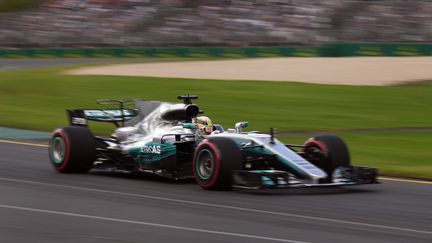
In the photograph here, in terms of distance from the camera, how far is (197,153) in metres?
10.3

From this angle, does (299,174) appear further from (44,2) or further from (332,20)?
(44,2)

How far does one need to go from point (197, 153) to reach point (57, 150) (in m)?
2.53

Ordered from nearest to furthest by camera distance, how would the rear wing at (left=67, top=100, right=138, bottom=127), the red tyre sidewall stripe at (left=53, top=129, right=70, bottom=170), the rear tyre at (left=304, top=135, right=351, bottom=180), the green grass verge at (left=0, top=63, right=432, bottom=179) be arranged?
1. the rear tyre at (left=304, top=135, right=351, bottom=180)
2. the red tyre sidewall stripe at (left=53, top=129, right=70, bottom=170)
3. the rear wing at (left=67, top=100, right=138, bottom=127)
4. the green grass verge at (left=0, top=63, right=432, bottom=179)

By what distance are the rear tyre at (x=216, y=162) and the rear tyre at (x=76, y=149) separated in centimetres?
189

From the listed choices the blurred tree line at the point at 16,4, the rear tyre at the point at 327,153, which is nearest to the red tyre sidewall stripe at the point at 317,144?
the rear tyre at the point at 327,153

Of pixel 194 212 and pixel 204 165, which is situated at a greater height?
pixel 204 165

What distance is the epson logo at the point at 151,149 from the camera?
36.5ft

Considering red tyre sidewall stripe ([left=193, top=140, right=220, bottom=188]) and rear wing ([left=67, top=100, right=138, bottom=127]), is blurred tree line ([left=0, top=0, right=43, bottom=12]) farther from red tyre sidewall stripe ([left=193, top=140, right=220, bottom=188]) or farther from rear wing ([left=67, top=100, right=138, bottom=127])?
red tyre sidewall stripe ([left=193, top=140, right=220, bottom=188])

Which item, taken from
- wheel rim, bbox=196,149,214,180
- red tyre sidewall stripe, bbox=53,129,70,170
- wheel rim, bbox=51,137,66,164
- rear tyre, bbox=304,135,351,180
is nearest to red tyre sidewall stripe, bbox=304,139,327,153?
rear tyre, bbox=304,135,351,180

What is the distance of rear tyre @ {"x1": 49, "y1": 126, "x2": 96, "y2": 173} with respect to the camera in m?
11.6

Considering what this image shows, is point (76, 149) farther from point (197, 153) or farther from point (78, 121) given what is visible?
point (197, 153)

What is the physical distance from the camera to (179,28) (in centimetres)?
4734

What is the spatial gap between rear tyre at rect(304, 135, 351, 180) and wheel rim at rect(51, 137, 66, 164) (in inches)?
125

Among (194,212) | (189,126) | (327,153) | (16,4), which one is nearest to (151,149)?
(189,126)
